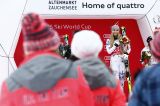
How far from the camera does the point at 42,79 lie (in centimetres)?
246

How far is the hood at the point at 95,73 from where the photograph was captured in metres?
2.99

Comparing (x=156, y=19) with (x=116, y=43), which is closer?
(x=116, y=43)

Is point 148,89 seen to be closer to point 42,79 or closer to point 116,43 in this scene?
point 42,79

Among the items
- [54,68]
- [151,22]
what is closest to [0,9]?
[151,22]

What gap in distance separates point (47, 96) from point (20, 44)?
820cm

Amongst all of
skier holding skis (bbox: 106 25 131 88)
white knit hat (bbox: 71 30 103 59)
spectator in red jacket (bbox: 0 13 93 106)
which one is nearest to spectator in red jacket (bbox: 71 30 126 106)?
white knit hat (bbox: 71 30 103 59)

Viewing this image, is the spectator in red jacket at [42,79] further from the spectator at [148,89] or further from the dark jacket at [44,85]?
the spectator at [148,89]

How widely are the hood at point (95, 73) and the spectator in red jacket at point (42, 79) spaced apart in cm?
43

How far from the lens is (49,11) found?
10180mm

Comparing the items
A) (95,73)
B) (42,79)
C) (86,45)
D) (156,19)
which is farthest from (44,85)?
(156,19)

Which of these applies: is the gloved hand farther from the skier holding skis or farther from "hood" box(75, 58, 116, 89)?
"hood" box(75, 58, 116, 89)

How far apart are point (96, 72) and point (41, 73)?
638mm

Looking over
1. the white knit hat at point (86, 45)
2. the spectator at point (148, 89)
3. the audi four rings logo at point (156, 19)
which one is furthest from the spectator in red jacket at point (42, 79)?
the audi four rings logo at point (156, 19)

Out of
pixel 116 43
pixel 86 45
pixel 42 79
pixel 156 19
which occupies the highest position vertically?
pixel 156 19
